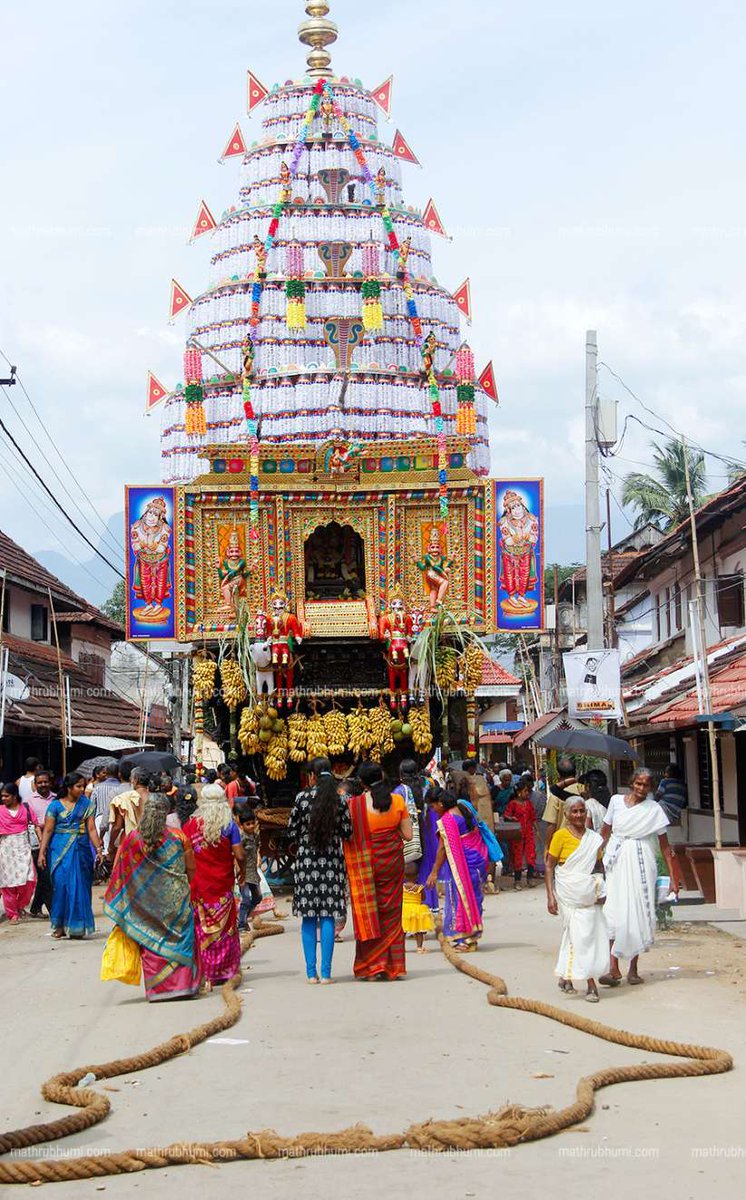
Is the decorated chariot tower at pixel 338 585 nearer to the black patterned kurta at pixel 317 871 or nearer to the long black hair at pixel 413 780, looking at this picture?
the long black hair at pixel 413 780

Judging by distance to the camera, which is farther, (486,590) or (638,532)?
(638,532)

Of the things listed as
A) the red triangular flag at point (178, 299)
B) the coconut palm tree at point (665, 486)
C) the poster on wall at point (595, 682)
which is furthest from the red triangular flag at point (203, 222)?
the poster on wall at point (595, 682)

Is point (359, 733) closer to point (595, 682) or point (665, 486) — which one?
point (595, 682)

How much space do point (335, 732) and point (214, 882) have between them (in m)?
8.04

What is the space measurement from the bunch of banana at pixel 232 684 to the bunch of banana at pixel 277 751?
596mm

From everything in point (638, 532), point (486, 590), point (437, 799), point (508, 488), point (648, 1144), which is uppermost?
point (638, 532)

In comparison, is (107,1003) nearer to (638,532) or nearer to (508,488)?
(508,488)

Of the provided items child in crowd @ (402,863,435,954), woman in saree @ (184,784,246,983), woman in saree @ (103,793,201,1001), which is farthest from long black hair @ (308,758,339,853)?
child in crowd @ (402,863,435,954)

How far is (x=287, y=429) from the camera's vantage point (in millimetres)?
39031

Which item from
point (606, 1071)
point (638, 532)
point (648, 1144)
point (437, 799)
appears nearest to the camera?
point (648, 1144)

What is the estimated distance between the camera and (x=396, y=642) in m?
19.8

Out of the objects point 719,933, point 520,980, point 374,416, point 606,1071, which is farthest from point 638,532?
point 606,1071

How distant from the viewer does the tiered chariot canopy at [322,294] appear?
3847 centimetres

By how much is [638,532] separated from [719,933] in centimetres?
3285
